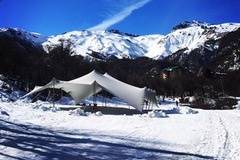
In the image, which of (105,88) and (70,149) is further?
(105,88)

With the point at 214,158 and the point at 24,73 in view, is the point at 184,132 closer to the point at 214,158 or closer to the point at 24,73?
the point at 214,158

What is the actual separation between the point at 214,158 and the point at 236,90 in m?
127

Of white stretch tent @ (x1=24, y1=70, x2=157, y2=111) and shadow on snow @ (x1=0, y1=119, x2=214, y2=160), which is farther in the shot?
white stretch tent @ (x1=24, y1=70, x2=157, y2=111)

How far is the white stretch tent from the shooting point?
117 feet

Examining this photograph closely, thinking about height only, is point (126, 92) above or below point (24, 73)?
below

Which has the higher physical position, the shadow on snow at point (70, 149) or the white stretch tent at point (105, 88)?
the white stretch tent at point (105, 88)

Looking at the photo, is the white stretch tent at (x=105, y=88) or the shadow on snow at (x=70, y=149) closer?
the shadow on snow at (x=70, y=149)

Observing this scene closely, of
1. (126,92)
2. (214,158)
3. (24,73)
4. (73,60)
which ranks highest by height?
(73,60)

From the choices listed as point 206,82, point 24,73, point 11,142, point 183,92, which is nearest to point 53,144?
point 11,142

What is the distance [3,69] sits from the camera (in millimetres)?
66688

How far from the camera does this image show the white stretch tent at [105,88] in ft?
117

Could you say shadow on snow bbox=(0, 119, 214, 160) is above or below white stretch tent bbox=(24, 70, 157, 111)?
below

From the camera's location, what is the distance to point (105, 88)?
37031 millimetres

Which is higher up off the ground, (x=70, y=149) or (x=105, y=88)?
(x=105, y=88)
